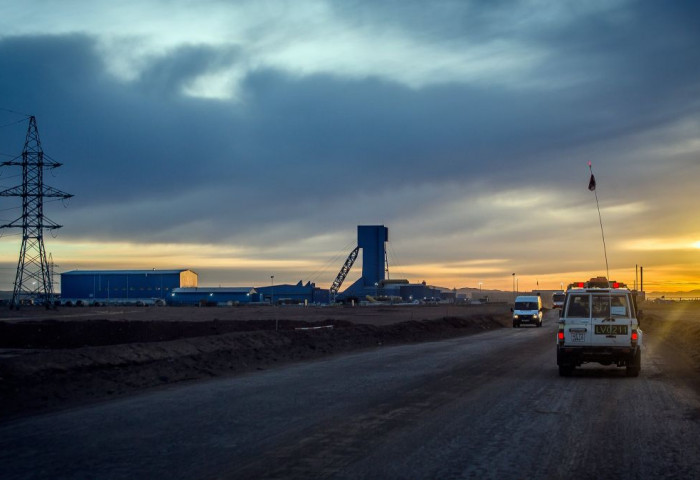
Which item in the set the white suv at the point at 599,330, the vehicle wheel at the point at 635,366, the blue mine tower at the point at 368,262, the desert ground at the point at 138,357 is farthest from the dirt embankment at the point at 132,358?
the blue mine tower at the point at 368,262

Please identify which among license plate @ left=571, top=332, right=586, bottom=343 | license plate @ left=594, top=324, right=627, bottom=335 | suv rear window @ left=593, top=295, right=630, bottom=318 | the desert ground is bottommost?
the desert ground

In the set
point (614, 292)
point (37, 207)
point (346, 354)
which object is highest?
point (37, 207)

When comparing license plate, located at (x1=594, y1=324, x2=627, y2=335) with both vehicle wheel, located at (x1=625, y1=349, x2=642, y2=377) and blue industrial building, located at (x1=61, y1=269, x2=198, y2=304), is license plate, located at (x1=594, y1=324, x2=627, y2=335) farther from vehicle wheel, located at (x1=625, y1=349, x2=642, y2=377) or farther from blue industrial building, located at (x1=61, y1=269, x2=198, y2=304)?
blue industrial building, located at (x1=61, y1=269, x2=198, y2=304)

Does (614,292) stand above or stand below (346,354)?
above

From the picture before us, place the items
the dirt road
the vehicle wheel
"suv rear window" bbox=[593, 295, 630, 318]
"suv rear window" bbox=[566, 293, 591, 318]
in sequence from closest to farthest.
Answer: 1. the dirt road
2. the vehicle wheel
3. "suv rear window" bbox=[593, 295, 630, 318]
4. "suv rear window" bbox=[566, 293, 591, 318]

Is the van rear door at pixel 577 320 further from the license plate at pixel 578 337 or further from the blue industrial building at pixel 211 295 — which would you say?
the blue industrial building at pixel 211 295

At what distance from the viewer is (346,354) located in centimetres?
2834

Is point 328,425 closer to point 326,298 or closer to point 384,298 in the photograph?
point 384,298

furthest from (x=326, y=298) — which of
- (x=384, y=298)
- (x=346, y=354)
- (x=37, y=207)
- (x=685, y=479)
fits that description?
A: (x=685, y=479)

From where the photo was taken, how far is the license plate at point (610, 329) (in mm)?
18828

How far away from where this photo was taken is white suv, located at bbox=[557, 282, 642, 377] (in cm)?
1883

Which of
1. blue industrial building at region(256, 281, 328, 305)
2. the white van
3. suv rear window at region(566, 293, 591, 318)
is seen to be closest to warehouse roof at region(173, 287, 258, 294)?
blue industrial building at region(256, 281, 328, 305)

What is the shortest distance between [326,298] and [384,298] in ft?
62.5

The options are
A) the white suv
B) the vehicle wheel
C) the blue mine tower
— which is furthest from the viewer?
the blue mine tower
